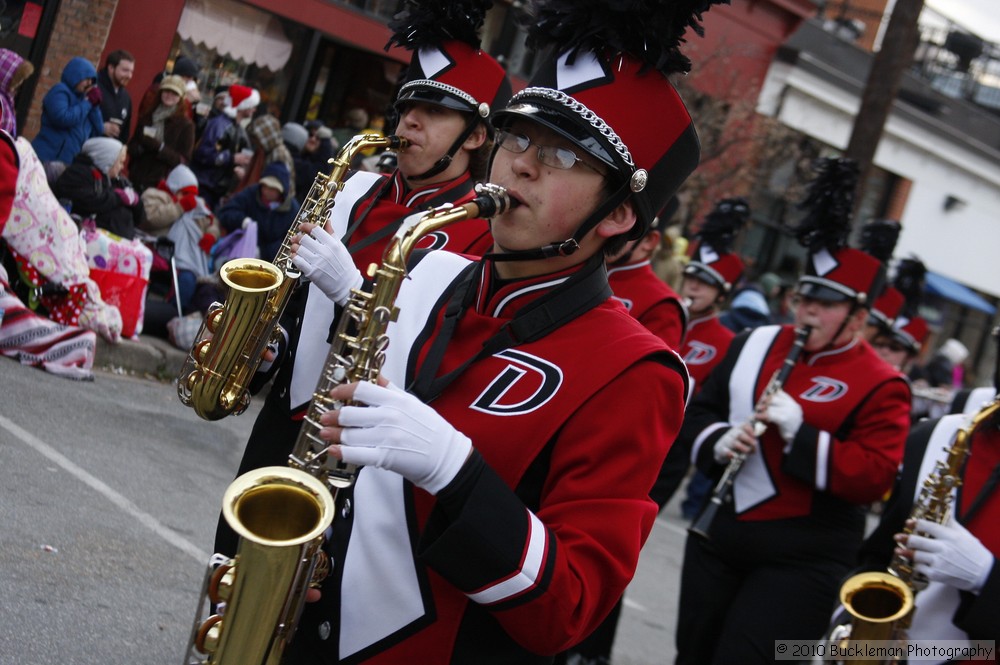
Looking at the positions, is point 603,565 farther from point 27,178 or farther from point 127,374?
point 127,374

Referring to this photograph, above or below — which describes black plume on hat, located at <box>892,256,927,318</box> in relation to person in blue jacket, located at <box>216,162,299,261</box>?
above

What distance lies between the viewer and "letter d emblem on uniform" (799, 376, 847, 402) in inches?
199

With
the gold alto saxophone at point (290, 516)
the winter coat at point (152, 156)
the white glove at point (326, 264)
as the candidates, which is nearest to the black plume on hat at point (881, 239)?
the white glove at point (326, 264)

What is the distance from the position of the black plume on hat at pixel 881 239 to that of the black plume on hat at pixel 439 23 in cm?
273

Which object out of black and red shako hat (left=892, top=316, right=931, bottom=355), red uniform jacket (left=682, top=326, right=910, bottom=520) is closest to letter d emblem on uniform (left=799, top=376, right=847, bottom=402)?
red uniform jacket (left=682, top=326, right=910, bottom=520)

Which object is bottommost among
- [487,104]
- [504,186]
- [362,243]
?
[362,243]

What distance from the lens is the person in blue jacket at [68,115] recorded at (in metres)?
8.67

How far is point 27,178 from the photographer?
289 inches

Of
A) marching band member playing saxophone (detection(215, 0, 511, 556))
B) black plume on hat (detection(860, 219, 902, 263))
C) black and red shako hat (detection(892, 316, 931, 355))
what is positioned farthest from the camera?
black and red shako hat (detection(892, 316, 931, 355))

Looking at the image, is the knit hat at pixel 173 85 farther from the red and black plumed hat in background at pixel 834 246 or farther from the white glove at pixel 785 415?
the white glove at pixel 785 415

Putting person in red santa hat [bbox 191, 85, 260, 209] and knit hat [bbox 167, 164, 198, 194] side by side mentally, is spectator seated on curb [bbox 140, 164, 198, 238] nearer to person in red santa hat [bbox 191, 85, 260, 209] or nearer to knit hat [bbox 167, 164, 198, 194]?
knit hat [bbox 167, 164, 198, 194]

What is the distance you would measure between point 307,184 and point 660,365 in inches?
334

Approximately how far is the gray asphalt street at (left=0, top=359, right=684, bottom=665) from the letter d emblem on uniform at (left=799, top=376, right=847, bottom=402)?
2.04 m

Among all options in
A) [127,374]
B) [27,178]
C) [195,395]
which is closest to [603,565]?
[195,395]
